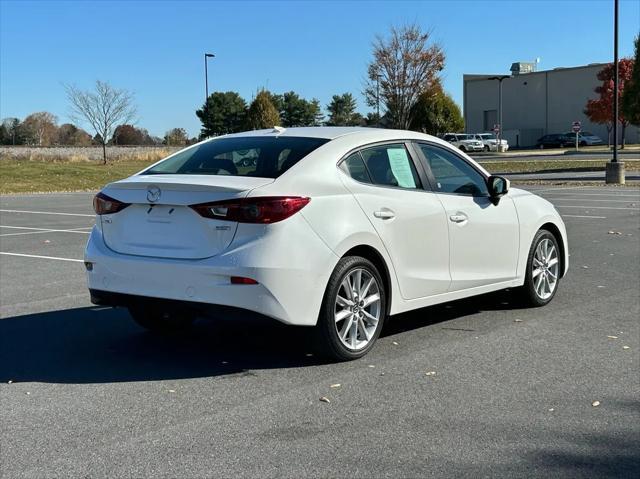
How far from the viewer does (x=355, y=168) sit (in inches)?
230

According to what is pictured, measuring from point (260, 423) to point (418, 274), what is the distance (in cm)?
214

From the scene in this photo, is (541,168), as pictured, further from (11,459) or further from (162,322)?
(11,459)

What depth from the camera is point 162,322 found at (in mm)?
6520

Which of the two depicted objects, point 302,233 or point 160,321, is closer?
point 302,233

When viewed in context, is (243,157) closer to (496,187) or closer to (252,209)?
(252,209)

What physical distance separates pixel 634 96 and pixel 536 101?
50.2 m

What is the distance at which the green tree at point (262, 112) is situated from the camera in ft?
165

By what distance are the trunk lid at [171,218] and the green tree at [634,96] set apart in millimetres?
37439

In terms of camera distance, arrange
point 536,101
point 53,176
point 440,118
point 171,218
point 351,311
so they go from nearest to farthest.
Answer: point 171,218, point 351,311, point 53,176, point 440,118, point 536,101

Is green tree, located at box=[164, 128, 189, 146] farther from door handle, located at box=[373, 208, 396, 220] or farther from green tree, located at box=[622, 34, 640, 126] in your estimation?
door handle, located at box=[373, 208, 396, 220]

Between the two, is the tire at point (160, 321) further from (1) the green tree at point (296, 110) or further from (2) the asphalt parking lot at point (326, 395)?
(1) the green tree at point (296, 110)

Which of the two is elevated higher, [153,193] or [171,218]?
[153,193]

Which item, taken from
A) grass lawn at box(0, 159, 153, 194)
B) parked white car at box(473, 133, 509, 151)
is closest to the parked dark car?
parked white car at box(473, 133, 509, 151)

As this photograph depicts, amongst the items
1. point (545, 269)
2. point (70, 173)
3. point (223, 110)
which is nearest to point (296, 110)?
point (223, 110)
